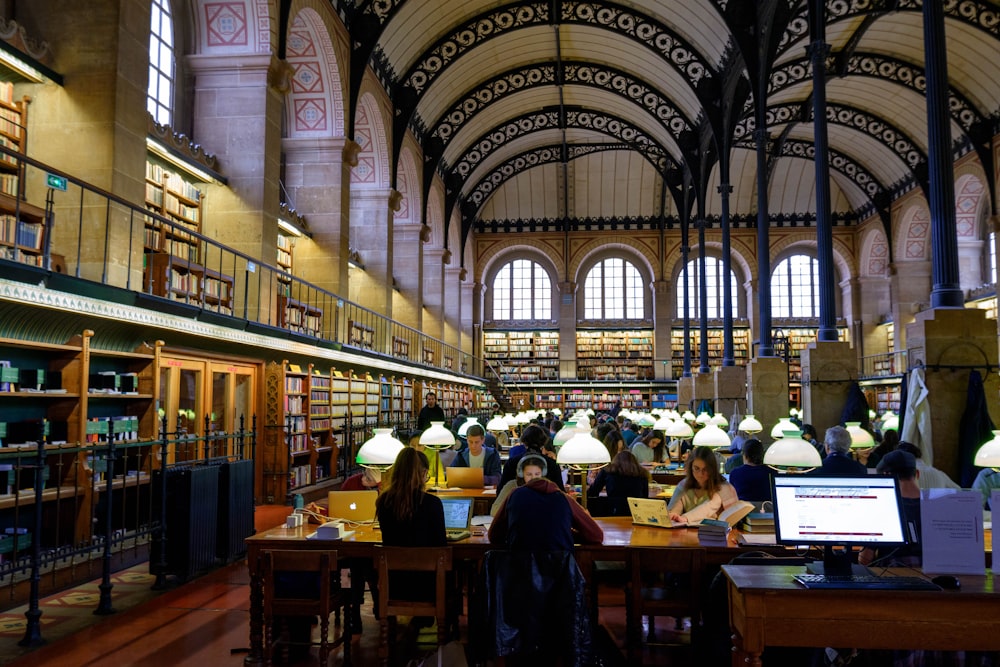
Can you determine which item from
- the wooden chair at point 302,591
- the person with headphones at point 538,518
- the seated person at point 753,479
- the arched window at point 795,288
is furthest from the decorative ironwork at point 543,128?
the person with headphones at point 538,518

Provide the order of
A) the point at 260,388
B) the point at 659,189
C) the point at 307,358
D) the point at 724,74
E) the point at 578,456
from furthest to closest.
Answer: the point at 659,189 → the point at 724,74 → the point at 307,358 → the point at 260,388 → the point at 578,456

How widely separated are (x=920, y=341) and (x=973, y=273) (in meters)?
18.0

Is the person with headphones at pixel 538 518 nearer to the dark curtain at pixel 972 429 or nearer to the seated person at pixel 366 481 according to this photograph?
the seated person at pixel 366 481

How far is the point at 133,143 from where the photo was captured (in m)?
7.49

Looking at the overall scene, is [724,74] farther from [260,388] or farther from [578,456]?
[578,456]

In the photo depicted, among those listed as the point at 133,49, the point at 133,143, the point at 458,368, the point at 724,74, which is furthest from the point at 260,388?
the point at 458,368

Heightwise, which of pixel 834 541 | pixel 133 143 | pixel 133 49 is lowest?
pixel 834 541

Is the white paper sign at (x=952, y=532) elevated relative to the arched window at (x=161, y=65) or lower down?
lower down

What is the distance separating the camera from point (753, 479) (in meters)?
5.34

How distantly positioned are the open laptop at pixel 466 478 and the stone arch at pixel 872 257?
24.3 metres

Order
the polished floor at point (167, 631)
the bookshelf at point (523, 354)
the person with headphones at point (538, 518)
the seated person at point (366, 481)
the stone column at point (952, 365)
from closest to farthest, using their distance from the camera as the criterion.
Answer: the person with headphones at point (538, 518), the polished floor at point (167, 631), the seated person at point (366, 481), the stone column at point (952, 365), the bookshelf at point (523, 354)

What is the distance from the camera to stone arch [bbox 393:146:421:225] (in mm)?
19312

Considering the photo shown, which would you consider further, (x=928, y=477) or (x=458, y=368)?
(x=458, y=368)

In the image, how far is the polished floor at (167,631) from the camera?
3.95 m
